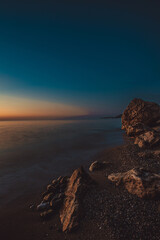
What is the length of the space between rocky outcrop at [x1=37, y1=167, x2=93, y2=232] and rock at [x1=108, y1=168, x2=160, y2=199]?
6.32 feet

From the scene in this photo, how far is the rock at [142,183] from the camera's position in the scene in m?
4.85

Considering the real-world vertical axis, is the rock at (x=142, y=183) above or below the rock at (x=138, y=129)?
below

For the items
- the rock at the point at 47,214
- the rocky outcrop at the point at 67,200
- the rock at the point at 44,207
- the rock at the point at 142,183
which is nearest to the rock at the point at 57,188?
the rocky outcrop at the point at 67,200

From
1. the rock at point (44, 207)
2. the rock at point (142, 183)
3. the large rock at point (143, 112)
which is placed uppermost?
the large rock at point (143, 112)

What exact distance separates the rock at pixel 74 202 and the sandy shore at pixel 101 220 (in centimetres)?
23

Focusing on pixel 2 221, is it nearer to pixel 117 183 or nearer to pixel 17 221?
pixel 17 221

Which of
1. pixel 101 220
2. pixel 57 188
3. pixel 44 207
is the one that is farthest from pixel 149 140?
pixel 44 207

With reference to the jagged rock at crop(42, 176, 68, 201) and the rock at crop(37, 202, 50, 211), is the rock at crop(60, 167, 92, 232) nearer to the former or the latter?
the jagged rock at crop(42, 176, 68, 201)

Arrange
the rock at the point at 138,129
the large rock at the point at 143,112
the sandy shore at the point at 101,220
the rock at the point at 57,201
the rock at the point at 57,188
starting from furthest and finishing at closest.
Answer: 1. the large rock at the point at 143,112
2. the rock at the point at 138,129
3. the rock at the point at 57,188
4. the rock at the point at 57,201
5. the sandy shore at the point at 101,220

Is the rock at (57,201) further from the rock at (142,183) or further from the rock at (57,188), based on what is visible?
the rock at (142,183)

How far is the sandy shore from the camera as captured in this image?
3.78 m

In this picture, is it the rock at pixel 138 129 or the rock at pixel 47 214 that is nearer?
the rock at pixel 47 214

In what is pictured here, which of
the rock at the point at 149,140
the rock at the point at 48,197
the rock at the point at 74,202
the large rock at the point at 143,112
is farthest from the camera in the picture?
the large rock at the point at 143,112

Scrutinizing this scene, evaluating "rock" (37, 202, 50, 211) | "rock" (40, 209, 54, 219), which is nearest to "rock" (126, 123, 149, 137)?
"rock" (37, 202, 50, 211)
